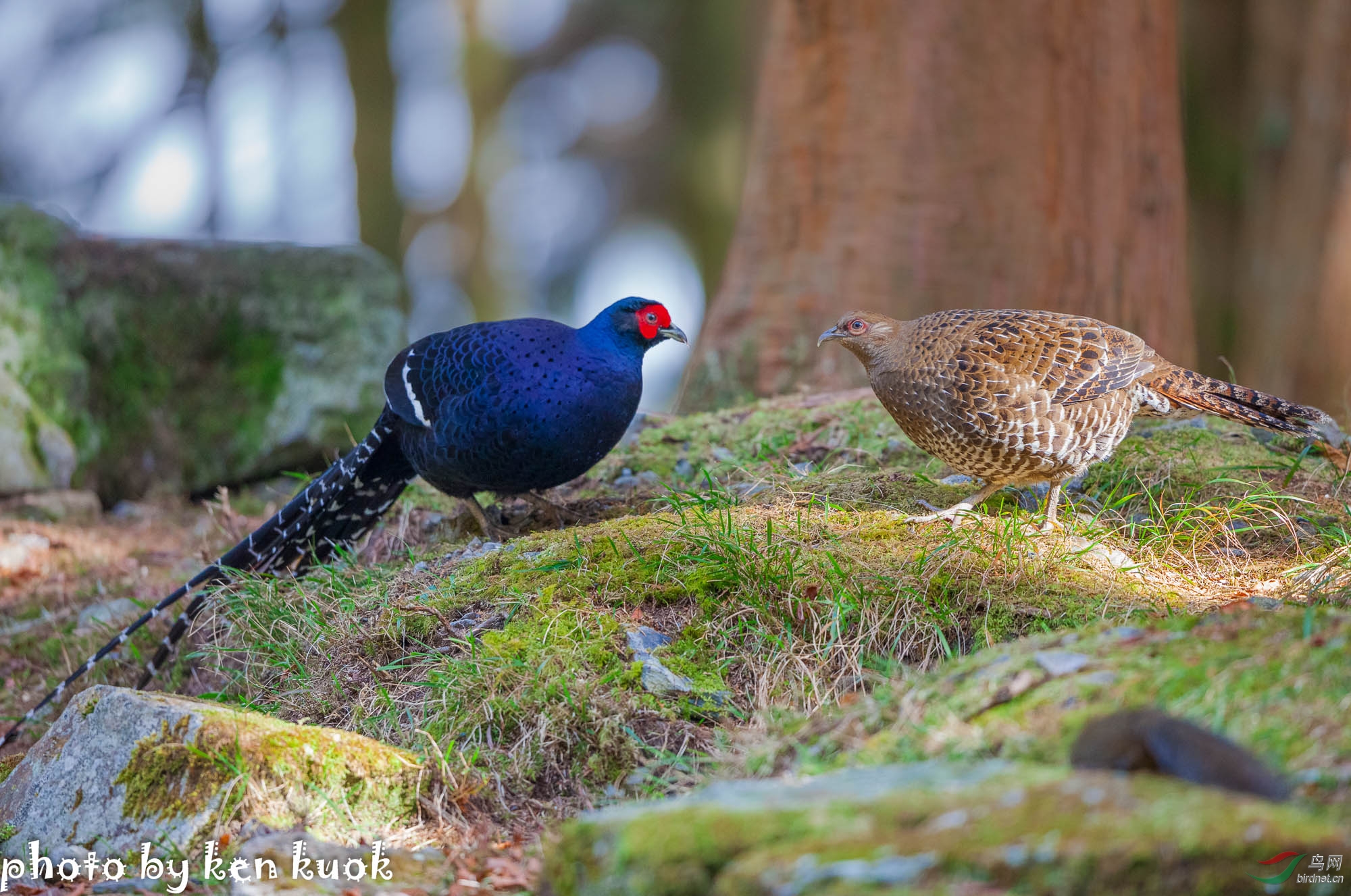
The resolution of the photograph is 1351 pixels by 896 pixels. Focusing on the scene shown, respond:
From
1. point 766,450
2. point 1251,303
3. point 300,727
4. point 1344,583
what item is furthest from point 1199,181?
point 300,727

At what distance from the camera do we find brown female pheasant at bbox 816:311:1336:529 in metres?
4.31

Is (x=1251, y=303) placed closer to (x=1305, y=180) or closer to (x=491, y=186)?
(x=1305, y=180)

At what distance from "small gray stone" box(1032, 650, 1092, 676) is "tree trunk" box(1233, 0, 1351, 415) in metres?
6.81

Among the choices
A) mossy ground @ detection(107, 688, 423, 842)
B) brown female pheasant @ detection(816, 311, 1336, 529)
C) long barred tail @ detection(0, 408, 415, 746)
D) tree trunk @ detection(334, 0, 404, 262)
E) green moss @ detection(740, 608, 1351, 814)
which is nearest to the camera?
green moss @ detection(740, 608, 1351, 814)

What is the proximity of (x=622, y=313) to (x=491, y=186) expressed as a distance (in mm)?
10726

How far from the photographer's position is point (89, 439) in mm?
7379

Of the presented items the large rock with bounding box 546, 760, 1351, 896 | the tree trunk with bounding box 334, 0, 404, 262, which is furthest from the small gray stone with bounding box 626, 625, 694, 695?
the tree trunk with bounding box 334, 0, 404, 262

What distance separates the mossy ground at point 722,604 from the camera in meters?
3.37

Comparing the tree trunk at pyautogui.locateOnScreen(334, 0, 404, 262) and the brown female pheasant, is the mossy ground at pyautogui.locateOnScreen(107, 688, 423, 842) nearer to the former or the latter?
the brown female pheasant

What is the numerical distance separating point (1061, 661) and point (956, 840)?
0.95 meters

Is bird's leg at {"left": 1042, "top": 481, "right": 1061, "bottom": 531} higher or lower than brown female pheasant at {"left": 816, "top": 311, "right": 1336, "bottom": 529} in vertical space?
lower

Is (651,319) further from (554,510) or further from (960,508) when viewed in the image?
(960,508)

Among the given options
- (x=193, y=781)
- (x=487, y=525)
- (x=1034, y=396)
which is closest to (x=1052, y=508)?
(x=1034, y=396)

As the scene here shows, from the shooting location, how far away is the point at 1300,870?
5.55 ft
